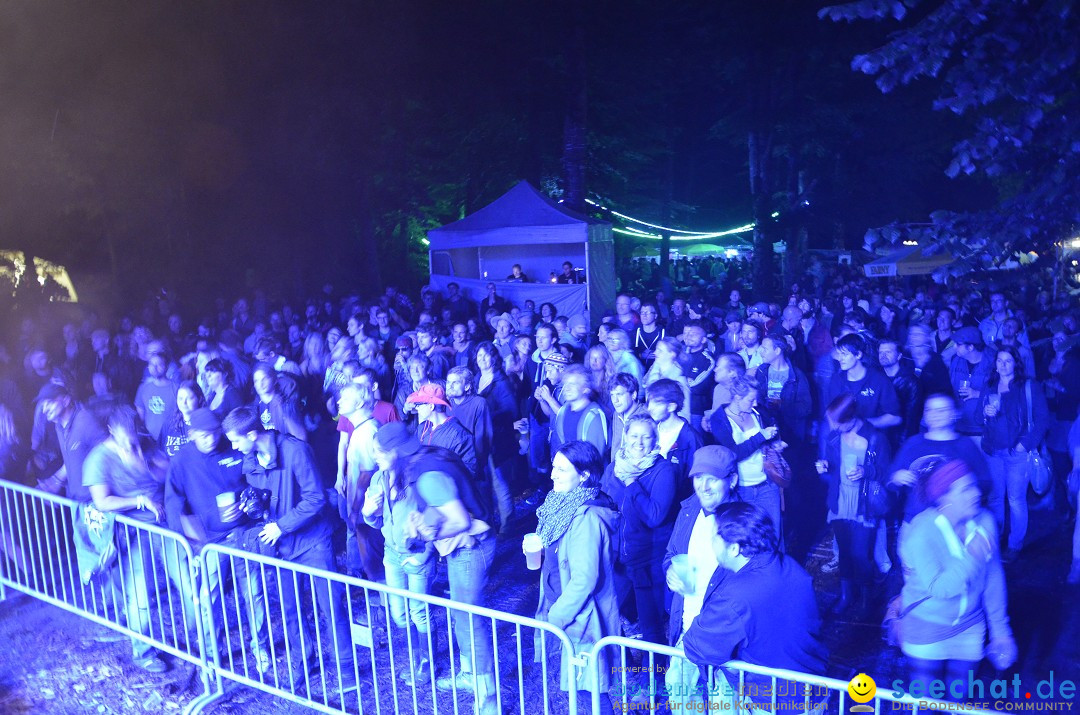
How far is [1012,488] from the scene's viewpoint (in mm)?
6008

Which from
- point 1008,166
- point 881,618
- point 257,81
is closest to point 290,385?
point 881,618

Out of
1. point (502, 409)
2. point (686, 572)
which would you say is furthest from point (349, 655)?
point (502, 409)

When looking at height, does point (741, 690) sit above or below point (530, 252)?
below

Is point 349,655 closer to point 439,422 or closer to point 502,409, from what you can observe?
point 439,422

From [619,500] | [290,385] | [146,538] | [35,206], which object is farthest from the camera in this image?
[35,206]

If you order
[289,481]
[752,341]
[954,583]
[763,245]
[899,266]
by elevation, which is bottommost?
[954,583]

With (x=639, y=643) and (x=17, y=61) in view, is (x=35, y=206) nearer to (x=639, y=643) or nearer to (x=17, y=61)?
(x=17, y=61)

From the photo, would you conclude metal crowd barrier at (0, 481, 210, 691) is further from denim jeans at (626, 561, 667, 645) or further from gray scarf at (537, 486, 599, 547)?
denim jeans at (626, 561, 667, 645)

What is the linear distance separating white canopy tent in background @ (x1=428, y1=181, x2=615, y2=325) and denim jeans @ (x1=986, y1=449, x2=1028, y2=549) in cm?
949

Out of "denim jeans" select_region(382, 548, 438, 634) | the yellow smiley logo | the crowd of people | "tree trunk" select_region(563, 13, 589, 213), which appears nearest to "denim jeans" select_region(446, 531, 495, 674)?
the crowd of people

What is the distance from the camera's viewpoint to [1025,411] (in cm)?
578

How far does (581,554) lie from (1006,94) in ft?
10.9

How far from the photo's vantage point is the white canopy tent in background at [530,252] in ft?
49.8

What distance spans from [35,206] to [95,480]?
16168 millimetres
